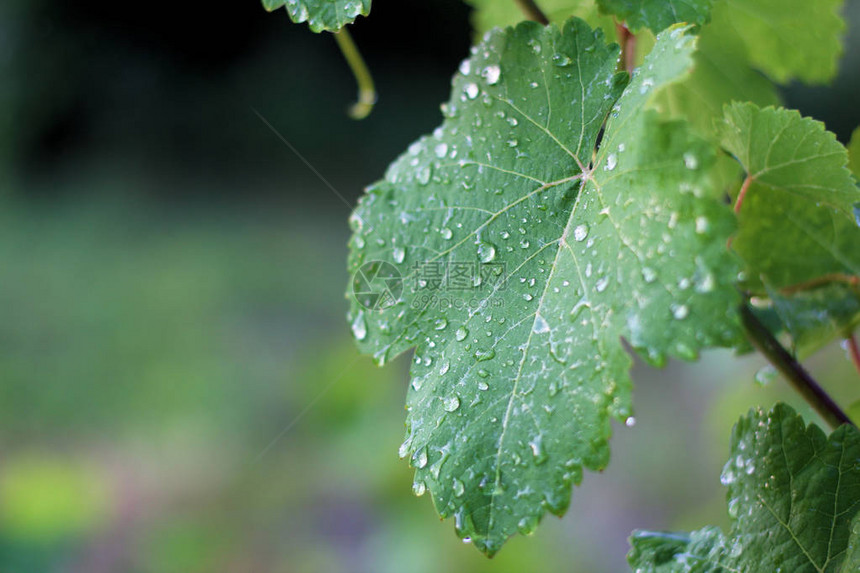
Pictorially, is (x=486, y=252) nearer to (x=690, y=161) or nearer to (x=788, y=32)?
(x=690, y=161)

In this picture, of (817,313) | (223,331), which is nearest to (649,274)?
(817,313)

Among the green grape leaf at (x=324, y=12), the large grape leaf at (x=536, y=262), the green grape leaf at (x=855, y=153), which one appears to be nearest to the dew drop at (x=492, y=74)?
the large grape leaf at (x=536, y=262)

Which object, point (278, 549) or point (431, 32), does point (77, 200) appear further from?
point (278, 549)

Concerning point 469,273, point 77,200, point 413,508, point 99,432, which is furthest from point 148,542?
point 77,200

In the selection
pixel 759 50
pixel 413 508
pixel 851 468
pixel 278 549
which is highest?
pixel 759 50

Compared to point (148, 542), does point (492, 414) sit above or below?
above
